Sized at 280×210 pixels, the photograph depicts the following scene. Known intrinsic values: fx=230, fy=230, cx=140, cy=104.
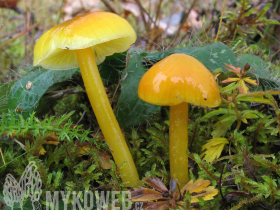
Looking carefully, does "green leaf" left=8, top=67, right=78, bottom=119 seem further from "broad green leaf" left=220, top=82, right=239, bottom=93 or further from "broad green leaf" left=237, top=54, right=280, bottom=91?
"broad green leaf" left=237, top=54, right=280, bottom=91

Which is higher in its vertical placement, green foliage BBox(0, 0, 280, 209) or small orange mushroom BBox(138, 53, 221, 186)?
small orange mushroom BBox(138, 53, 221, 186)

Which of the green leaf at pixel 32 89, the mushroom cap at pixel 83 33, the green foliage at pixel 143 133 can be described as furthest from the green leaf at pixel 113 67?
the mushroom cap at pixel 83 33

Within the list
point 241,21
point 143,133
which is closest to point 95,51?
point 143,133

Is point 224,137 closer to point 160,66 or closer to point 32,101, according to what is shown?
point 160,66

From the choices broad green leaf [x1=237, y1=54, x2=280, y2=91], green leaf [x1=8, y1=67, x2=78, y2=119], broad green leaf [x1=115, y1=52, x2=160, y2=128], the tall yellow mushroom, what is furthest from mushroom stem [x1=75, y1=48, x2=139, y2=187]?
broad green leaf [x1=237, y1=54, x2=280, y2=91]

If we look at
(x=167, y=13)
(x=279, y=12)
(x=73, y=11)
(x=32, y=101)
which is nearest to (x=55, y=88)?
(x=32, y=101)

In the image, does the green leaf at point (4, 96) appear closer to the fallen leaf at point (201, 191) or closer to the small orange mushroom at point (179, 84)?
the small orange mushroom at point (179, 84)

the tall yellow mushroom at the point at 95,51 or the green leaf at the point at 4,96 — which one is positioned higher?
the tall yellow mushroom at the point at 95,51
